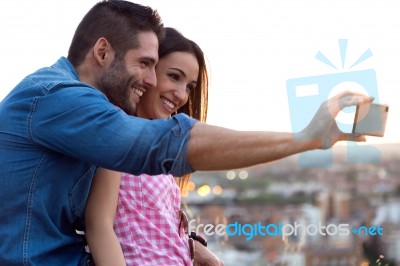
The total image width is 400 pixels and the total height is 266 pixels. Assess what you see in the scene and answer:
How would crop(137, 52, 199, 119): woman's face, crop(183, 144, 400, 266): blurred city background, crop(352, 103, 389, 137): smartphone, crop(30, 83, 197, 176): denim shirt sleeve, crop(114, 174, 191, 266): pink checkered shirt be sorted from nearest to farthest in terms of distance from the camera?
crop(352, 103, 389, 137): smartphone < crop(30, 83, 197, 176): denim shirt sleeve < crop(114, 174, 191, 266): pink checkered shirt < crop(137, 52, 199, 119): woman's face < crop(183, 144, 400, 266): blurred city background

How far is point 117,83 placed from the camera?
1822mm

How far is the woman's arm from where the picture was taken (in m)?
1.82

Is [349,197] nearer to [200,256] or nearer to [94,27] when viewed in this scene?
[200,256]

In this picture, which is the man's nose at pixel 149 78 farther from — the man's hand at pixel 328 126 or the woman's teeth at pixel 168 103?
the man's hand at pixel 328 126

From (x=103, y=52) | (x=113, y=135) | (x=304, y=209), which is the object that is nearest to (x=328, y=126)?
(x=113, y=135)

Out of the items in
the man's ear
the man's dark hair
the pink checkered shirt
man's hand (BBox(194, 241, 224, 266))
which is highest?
the man's dark hair

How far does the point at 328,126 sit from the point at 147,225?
0.74 m

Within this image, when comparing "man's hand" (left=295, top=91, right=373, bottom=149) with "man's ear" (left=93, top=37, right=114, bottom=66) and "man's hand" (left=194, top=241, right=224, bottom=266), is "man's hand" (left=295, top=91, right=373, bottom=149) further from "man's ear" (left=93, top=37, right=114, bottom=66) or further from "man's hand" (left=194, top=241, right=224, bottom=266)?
"man's hand" (left=194, top=241, right=224, bottom=266)

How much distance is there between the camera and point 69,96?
5.15 ft

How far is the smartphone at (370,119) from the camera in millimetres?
1360

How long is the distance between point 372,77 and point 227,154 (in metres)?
0.28

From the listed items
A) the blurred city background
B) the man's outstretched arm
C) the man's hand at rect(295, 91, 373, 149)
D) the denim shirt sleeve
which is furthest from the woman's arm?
the blurred city background

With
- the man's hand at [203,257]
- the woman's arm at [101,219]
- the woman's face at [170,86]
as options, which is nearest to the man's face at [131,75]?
the woman's arm at [101,219]

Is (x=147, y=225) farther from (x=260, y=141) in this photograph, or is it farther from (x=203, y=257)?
(x=260, y=141)
